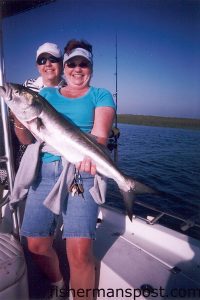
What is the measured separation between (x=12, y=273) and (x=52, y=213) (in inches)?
29.2

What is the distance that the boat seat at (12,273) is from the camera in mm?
2227

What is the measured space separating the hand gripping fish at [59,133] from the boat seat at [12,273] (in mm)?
1093

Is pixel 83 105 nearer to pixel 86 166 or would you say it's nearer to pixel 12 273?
pixel 86 166

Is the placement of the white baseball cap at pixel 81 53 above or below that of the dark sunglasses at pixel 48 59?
below

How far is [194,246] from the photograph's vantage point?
10.9 ft

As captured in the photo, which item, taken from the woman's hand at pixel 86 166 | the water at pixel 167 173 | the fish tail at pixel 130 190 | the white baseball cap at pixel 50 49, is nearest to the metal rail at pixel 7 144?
the white baseball cap at pixel 50 49

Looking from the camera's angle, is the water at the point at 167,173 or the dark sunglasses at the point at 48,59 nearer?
the dark sunglasses at the point at 48,59

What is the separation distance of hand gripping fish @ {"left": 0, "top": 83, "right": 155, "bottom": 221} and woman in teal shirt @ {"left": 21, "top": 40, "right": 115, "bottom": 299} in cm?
10

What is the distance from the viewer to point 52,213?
2.88 m

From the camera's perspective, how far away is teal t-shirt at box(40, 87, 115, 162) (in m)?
2.70

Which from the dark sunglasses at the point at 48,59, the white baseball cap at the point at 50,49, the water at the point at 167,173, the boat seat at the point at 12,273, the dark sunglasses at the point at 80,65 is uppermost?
the white baseball cap at the point at 50,49

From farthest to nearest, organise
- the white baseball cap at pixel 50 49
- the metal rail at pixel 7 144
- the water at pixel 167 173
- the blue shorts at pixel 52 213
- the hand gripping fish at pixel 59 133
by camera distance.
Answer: the water at pixel 167 173
the white baseball cap at pixel 50 49
the metal rail at pixel 7 144
the hand gripping fish at pixel 59 133
the blue shorts at pixel 52 213

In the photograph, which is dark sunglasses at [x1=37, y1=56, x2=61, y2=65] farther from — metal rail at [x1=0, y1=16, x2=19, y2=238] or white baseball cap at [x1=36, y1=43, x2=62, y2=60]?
metal rail at [x1=0, y1=16, x2=19, y2=238]

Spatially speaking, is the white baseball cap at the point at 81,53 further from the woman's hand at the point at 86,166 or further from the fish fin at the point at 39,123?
the woman's hand at the point at 86,166
